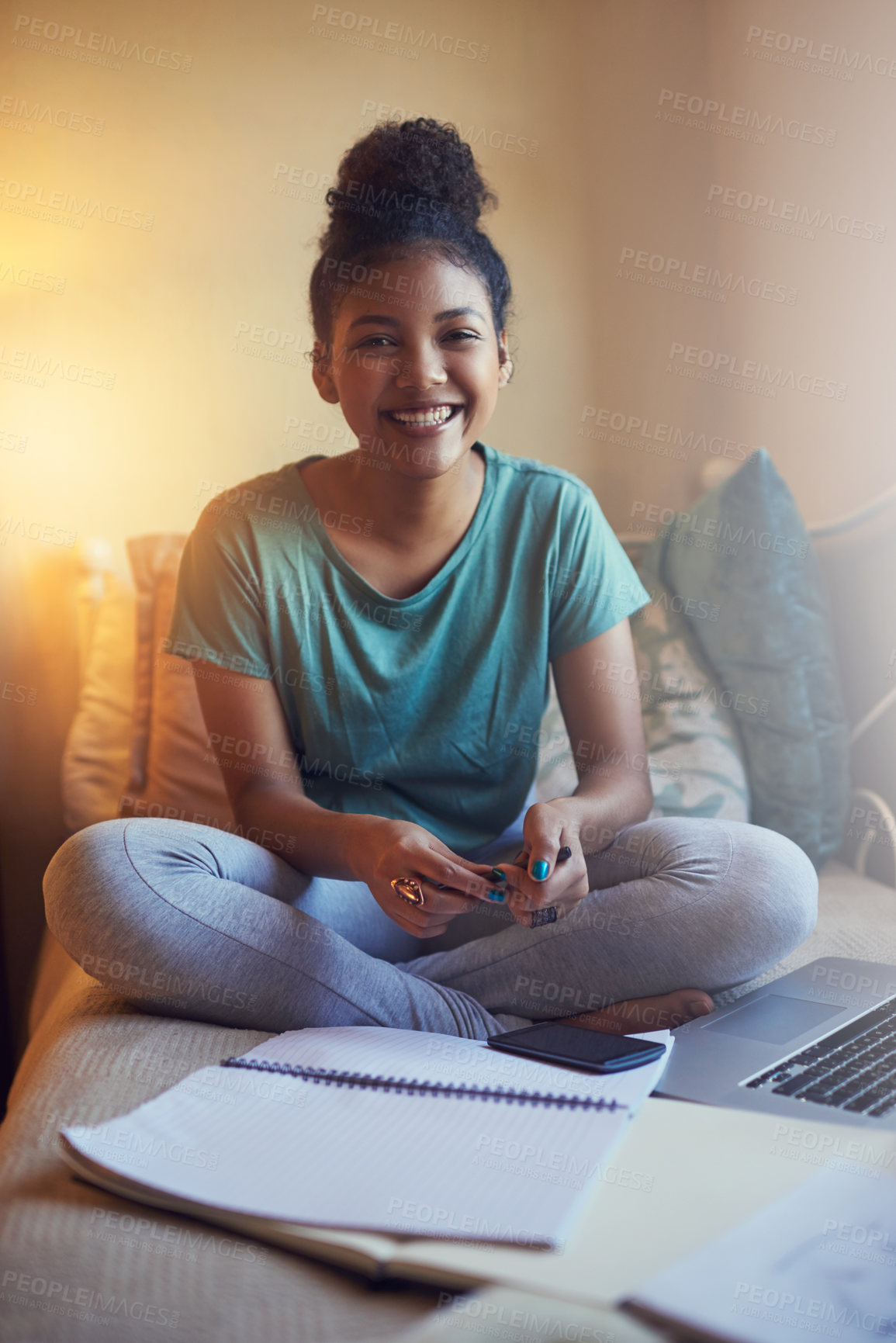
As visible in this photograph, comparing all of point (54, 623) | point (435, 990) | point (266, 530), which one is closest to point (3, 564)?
point (54, 623)

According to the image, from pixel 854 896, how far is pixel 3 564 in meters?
1.32

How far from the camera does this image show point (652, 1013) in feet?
3.00

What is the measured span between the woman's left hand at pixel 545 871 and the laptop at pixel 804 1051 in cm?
14

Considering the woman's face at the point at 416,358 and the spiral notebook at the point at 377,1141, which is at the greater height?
the woman's face at the point at 416,358

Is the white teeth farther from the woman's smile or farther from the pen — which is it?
the pen

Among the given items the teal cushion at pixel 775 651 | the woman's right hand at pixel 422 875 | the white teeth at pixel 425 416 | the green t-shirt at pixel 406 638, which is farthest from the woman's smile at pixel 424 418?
the teal cushion at pixel 775 651

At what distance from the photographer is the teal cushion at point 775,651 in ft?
4.50

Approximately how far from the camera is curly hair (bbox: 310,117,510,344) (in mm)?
1051

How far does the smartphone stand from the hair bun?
0.80 meters

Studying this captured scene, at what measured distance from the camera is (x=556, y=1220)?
532 millimetres

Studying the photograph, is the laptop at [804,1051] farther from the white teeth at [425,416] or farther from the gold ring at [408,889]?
the white teeth at [425,416]

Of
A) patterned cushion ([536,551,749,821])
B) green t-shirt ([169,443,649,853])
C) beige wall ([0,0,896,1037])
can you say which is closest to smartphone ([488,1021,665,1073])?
green t-shirt ([169,443,649,853])

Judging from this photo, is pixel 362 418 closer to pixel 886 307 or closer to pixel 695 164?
pixel 886 307

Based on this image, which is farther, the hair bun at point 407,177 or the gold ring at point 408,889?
the hair bun at point 407,177
